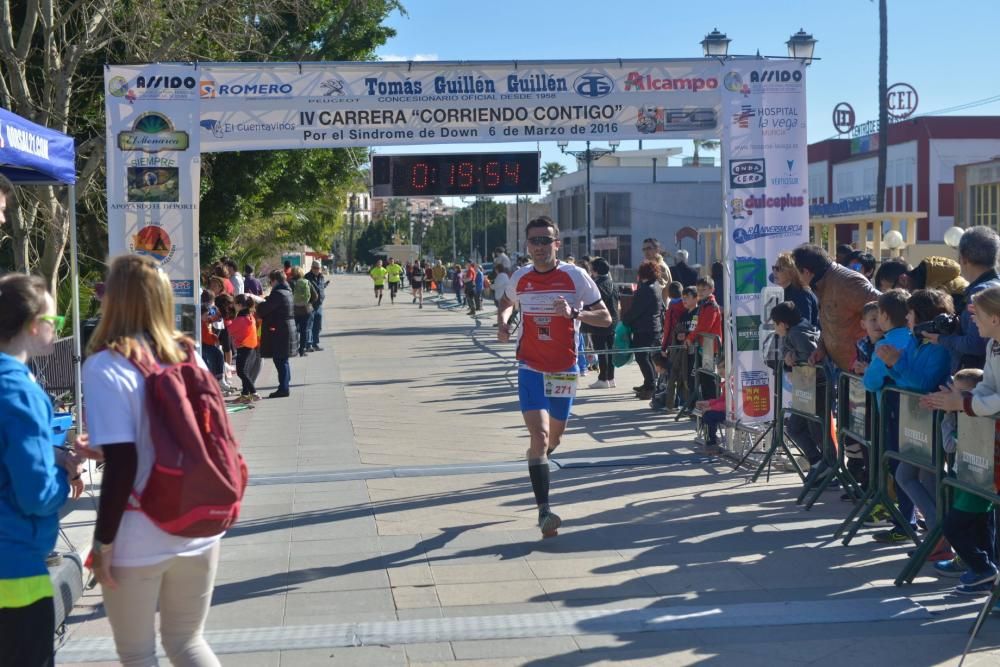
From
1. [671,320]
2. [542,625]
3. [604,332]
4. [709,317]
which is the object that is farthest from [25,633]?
[604,332]

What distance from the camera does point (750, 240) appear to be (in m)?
10.7

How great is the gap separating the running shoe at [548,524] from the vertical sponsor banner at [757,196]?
370 centimetres

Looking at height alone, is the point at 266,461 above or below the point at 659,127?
below

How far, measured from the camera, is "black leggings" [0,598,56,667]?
3576mm

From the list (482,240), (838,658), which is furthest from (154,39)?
(482,240)

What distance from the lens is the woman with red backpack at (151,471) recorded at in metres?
3.44

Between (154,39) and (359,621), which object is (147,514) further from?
(154,39)

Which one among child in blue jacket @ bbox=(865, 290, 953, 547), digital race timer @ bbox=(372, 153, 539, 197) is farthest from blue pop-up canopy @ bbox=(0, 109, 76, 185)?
child in blue jacket @ bbox=(865, 290, 953, 547)

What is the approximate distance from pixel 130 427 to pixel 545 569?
12.1ft

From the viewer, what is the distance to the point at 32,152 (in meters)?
7.66

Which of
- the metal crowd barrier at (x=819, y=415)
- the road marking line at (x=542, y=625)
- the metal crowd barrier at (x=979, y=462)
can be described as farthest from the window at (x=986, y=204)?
the road marking line at (x=542, y=625)

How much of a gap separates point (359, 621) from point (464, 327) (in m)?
25.2

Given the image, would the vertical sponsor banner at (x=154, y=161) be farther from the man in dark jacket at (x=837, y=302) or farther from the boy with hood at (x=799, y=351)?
the man in dark jacket at (x=837, y=302)

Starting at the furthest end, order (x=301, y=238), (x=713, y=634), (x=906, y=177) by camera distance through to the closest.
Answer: (x=906, y=177), (x=301, y=238), (x=713, y=634)
